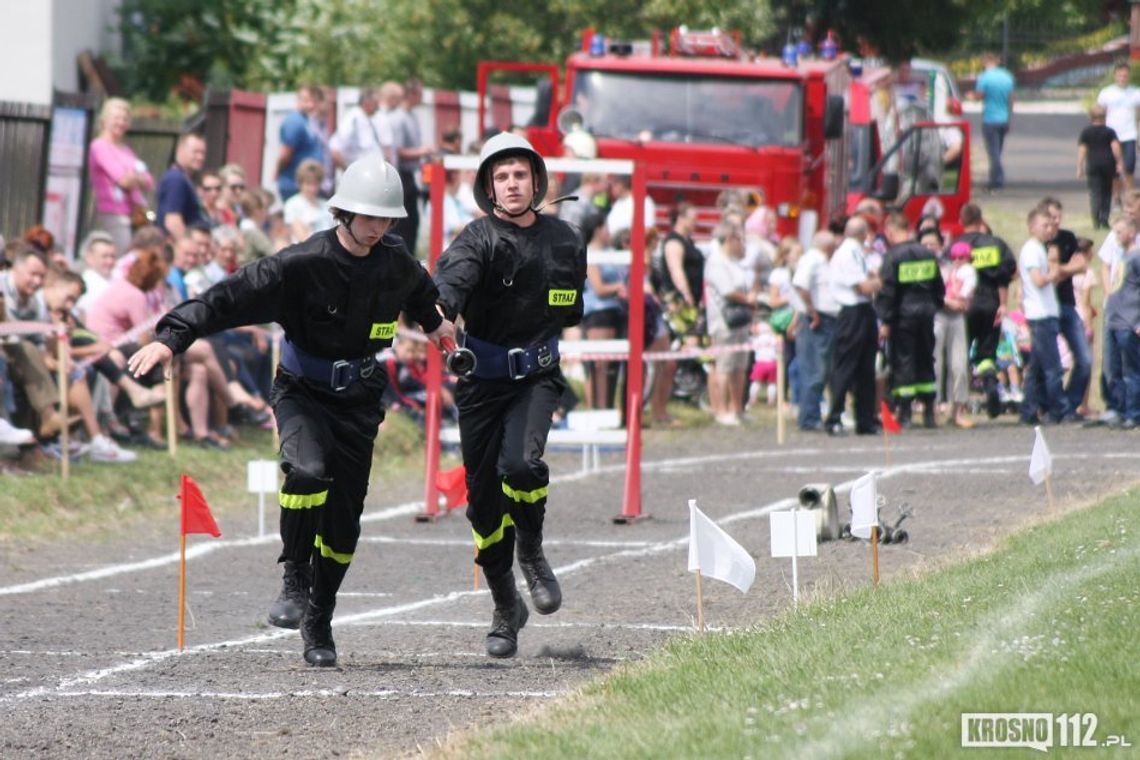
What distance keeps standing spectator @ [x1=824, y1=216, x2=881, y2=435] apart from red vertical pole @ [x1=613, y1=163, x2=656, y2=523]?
20.0ft

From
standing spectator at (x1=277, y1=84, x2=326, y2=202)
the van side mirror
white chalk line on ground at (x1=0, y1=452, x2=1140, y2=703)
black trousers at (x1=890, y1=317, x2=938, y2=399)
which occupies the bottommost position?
white chalk line on ground at (x1=0, y1=452, x2=1140, y2=703)

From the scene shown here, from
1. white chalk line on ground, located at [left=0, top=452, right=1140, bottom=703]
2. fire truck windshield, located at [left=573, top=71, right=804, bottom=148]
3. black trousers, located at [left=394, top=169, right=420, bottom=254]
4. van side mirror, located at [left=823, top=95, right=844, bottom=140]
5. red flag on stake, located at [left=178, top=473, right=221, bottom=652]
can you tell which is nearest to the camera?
white chalk line on ground, located at [left=0, top=452, right=1140, bottom=703]

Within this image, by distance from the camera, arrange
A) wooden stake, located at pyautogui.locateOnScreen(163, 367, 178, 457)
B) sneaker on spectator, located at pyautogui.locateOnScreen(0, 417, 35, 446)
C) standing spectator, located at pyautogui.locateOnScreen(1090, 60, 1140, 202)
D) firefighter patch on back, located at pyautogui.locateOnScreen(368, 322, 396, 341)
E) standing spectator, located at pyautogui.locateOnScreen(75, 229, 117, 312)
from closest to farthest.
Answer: firefighter patch on back, located at pyautogui.locateOnScreen(368, 322, 396, 341)
sneaker on spectator, located at pyautogui.locateOnScreen(0, 417, 35, 446)
wooden stake, located at pyautogui.locateOnScreen(163, 367, 178, 457)
standing spectator, located at pyautogui.locateOnScreen(75, 229, 117, 312)
standing spectator, located at pyautogui.locateOnScreen(1090, 60, 1140, 202)

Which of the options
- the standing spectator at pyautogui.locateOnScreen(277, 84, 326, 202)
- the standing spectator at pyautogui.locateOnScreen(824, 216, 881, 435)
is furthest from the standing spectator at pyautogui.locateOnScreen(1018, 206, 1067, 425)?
the standing spectator at pyautogui.locateOnScreen(277, 84, 326, 202)

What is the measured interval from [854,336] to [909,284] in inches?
40.2

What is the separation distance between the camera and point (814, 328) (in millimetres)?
22141

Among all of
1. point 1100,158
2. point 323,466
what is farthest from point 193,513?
point 1100,158

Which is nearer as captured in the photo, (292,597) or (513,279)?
(292,597)

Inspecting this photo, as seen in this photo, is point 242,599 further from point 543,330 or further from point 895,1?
point 895,1

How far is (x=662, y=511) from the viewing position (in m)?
16.0

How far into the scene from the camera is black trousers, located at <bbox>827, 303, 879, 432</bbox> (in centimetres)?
→ 2150

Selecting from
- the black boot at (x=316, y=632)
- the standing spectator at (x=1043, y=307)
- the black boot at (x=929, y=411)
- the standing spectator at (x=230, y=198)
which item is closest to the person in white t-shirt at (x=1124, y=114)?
the standing spectator at (x=1043, y=307)

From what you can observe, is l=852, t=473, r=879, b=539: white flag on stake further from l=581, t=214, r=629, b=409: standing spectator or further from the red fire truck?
the red fire truck

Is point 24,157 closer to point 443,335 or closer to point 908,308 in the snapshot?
point 908,308
